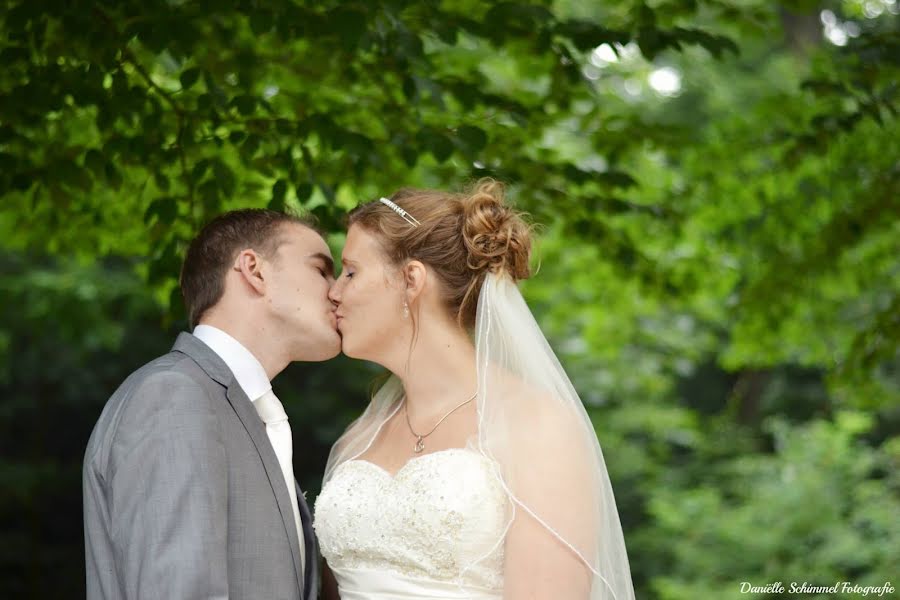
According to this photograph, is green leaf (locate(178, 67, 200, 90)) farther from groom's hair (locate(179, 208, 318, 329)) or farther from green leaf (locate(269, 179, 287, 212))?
groom's hair (locate(179, 208, 318, 329))

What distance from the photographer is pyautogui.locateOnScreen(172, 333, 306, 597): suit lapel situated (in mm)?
3004

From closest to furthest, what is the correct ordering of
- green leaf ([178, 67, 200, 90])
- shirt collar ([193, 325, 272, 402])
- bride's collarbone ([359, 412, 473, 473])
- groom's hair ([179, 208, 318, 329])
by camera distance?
shirt collar ([193, 325, 272, 402]) < groom's hair ([179, 208, 318, 329]) < bride's collarbone ([359, 412, 473, 473]) < green leaf ([178, 67, 200, 90])

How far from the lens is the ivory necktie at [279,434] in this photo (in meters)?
3.18

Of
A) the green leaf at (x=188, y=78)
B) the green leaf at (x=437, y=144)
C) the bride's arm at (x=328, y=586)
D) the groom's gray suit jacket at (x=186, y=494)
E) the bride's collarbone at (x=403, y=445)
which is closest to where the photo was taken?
the groom's gray suit jacket at (x=186, y=494)

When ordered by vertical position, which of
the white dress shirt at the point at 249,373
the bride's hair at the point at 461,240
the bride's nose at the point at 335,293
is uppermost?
the bride's hair at the point at 461,240

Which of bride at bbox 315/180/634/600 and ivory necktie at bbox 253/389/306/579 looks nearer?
bride at bbox 315/180/634/600

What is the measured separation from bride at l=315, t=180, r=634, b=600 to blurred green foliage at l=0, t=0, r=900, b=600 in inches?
39.5

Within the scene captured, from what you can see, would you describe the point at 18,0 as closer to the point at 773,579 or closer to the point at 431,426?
the point at 431,426

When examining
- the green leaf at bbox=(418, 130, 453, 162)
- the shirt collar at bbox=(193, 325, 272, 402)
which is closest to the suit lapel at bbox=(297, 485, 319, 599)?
the shirt collar at bbox=(193, 325, 272, 402)

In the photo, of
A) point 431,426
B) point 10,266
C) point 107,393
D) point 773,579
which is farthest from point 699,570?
point 431,426

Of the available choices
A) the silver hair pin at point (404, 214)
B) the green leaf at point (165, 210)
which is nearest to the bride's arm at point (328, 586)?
the silver hair pin at point (404, 214)

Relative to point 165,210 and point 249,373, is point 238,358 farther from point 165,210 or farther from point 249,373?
point 165,210

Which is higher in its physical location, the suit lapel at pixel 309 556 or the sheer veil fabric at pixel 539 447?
the sheer veil fabric at pixel 539 447

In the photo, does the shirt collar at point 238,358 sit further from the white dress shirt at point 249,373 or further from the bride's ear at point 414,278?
the bride's ear at point 414,278
